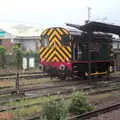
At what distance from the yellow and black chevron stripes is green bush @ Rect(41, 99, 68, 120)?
449 inches

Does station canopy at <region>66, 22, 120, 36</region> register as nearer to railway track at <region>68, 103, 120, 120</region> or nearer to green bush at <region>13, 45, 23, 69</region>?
railway track at <region>68, 103, 120, 120</region>

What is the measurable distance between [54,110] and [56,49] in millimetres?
12266

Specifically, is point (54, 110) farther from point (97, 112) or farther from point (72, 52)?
point (72, 52)

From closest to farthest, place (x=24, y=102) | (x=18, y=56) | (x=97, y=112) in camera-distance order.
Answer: (x=97, y=112) → (x=24, y=102) → (x=18, y=56)

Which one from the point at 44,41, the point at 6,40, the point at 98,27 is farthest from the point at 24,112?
the point at 6,40

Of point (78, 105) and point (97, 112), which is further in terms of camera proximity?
point (78, 105)

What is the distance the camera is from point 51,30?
23484 mm

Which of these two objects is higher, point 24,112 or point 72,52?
point 72,52

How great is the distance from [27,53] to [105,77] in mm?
13641

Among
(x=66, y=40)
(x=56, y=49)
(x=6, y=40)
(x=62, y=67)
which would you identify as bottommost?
(x=62, y=67)

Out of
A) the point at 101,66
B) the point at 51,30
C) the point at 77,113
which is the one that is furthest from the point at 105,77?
the point at 77,113

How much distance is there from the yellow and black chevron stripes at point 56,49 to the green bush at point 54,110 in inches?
449

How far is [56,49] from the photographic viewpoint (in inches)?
915

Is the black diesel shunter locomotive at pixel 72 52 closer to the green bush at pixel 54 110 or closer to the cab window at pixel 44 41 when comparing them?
the cab window at pixel 44 41
